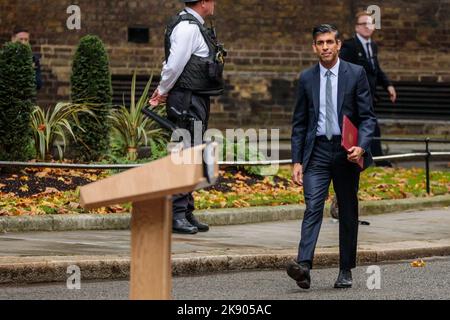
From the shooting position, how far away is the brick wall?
24719 mm

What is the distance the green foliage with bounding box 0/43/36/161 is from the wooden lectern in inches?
338

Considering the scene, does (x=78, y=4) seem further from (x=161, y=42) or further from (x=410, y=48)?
(x=410, y=48)

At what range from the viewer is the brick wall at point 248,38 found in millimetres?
24719

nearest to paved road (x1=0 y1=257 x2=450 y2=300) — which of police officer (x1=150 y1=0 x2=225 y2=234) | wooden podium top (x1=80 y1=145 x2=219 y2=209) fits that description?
police officer (x1=150 y1=0 x2=225 y2=234)

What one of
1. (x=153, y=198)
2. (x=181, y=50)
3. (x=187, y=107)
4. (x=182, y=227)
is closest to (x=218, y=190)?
(x=182, y=227)

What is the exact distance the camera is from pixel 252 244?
1202 cm

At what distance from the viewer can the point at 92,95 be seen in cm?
1606

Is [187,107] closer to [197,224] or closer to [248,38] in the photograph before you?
[197,224]

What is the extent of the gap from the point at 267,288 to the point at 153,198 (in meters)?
4.10

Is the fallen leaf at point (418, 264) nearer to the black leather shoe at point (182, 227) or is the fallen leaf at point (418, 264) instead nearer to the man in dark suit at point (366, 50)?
the black leather shoe at point (182, 227)

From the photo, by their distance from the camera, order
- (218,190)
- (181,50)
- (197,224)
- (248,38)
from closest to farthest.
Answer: (181,50) → (197,224) → (218,190) → (248,38)

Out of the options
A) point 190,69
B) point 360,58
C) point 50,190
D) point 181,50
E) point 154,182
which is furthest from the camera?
point 360,58

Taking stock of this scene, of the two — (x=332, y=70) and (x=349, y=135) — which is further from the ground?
(x=332, y=70)

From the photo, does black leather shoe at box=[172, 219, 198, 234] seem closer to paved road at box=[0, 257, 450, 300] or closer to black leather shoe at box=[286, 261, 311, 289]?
paved road at box=[0, 257, 450, 300]
